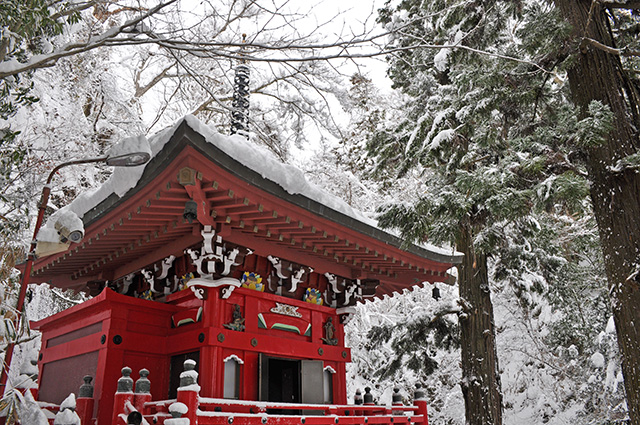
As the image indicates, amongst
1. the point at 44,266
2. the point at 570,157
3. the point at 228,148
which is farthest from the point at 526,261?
the point at 44,266

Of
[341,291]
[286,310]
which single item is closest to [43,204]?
[286,310]

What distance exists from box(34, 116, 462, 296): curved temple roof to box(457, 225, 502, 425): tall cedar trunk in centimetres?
109

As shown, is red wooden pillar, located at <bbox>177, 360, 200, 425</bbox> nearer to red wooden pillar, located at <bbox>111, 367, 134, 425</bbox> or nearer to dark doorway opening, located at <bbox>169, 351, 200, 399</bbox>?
red wooden pillar, located at <bbox>111, 367, 134, 425</bbox>

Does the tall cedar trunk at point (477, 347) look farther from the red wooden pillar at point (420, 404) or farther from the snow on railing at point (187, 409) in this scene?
the snow on railing at point (187, 409)

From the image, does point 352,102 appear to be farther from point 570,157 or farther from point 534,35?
point 570,157

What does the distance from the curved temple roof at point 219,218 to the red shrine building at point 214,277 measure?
0.02m

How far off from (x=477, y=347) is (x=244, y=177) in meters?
5.23

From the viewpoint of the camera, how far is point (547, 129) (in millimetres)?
5086

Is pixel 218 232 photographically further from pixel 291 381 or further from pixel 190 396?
pixel 291 381

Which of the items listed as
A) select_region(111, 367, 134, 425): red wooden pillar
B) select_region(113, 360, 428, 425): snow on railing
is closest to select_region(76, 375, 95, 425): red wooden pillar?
select_region(113, 360, 428, 425): snow on railing

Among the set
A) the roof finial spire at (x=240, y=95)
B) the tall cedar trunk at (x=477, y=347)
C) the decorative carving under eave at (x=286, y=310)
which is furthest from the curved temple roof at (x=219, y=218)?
the roof finial spire at (x=240, y=95)

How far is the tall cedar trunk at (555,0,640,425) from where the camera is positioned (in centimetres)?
450

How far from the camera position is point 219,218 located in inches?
204

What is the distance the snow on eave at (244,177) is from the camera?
4.17 meters
